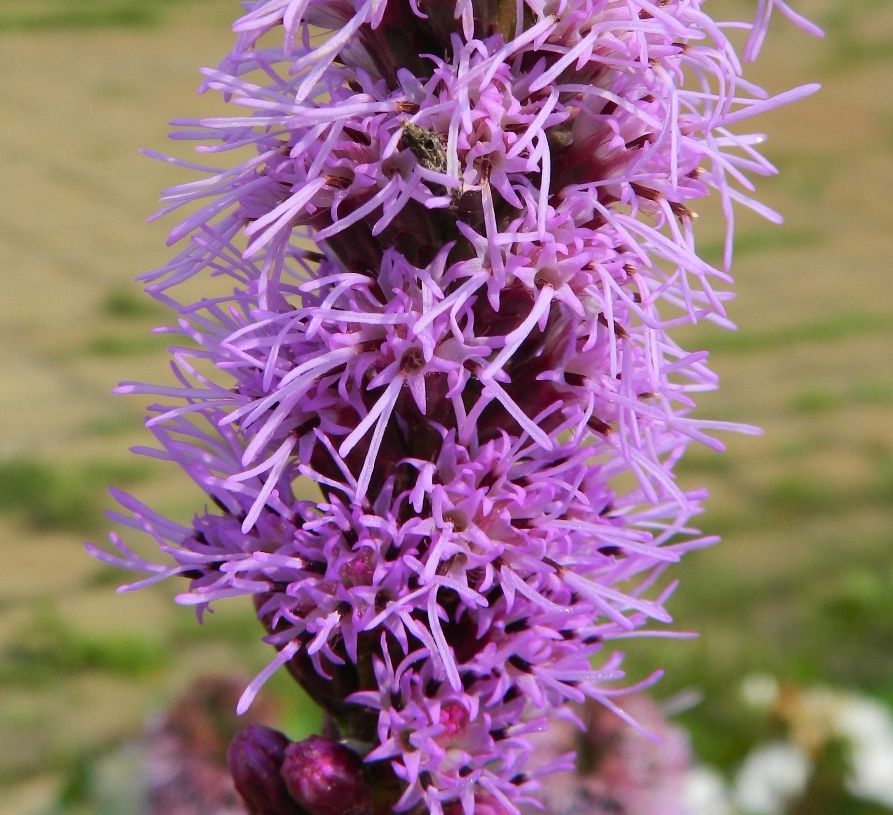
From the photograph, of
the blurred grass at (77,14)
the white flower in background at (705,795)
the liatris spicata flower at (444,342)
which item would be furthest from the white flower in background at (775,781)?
A: the blurred grass at (77,14)

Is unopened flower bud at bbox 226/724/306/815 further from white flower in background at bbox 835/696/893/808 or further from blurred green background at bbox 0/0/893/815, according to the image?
white flower in background at bbox 835/696/893/808

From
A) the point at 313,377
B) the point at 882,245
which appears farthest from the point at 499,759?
the point at 882,245

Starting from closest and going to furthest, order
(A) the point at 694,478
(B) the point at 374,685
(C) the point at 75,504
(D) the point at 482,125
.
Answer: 1. (D) the point at 482,125
2. (B) the point at 374,685
3. (C) the point at 75,504
4. (A) the point at 694,478

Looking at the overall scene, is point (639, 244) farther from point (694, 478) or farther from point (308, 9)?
point (694, 478)

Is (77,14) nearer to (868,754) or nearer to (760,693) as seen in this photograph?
(760,693)

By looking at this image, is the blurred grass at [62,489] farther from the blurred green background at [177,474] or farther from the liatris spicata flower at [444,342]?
the liatris spicata flower at [444,342]

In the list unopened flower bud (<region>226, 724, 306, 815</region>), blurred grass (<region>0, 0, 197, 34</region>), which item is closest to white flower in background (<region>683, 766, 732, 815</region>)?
Answer: unopened flower bud (<region>226, 724, 306, 815</region>)
